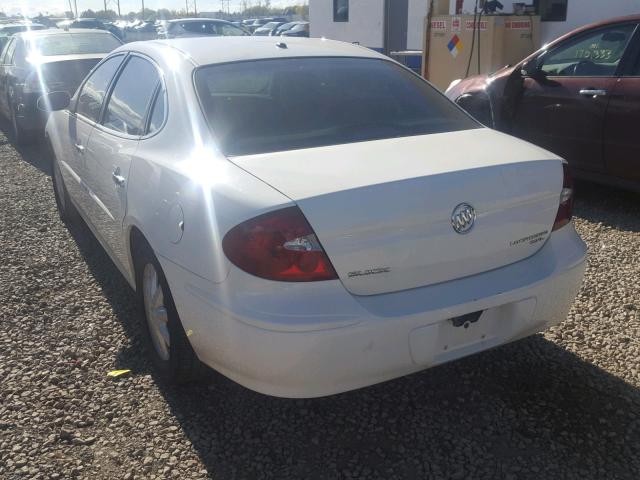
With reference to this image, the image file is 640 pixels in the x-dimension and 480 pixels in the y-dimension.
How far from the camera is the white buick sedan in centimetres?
227

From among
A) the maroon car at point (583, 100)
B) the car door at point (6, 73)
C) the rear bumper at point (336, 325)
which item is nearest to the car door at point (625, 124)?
the maroon car at point (583, 100)

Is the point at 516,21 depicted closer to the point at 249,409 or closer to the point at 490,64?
the point at 490,64

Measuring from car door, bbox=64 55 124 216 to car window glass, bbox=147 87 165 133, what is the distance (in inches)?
36.5

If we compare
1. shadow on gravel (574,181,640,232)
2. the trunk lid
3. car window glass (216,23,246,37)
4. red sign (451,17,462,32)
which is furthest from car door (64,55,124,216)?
car window glass (216,23,246,37)

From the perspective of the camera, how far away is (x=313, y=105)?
306 centimetres

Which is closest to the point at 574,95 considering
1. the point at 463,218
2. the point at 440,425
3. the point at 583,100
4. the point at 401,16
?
the point at 583,100

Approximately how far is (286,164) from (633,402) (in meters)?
1.81

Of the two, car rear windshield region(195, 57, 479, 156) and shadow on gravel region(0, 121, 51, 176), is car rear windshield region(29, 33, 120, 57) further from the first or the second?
car rear windshield region(195, 57, 479, 156)

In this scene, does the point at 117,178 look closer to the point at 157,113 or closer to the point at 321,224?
the point at 157,113

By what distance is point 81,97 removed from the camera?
455 centimetres

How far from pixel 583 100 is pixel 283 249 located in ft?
13.8

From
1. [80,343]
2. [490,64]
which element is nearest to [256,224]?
[80,343]

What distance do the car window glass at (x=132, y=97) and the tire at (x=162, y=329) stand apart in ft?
2.27

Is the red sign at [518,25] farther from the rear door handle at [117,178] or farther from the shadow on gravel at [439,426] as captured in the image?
the rear door handle at [117,178]
